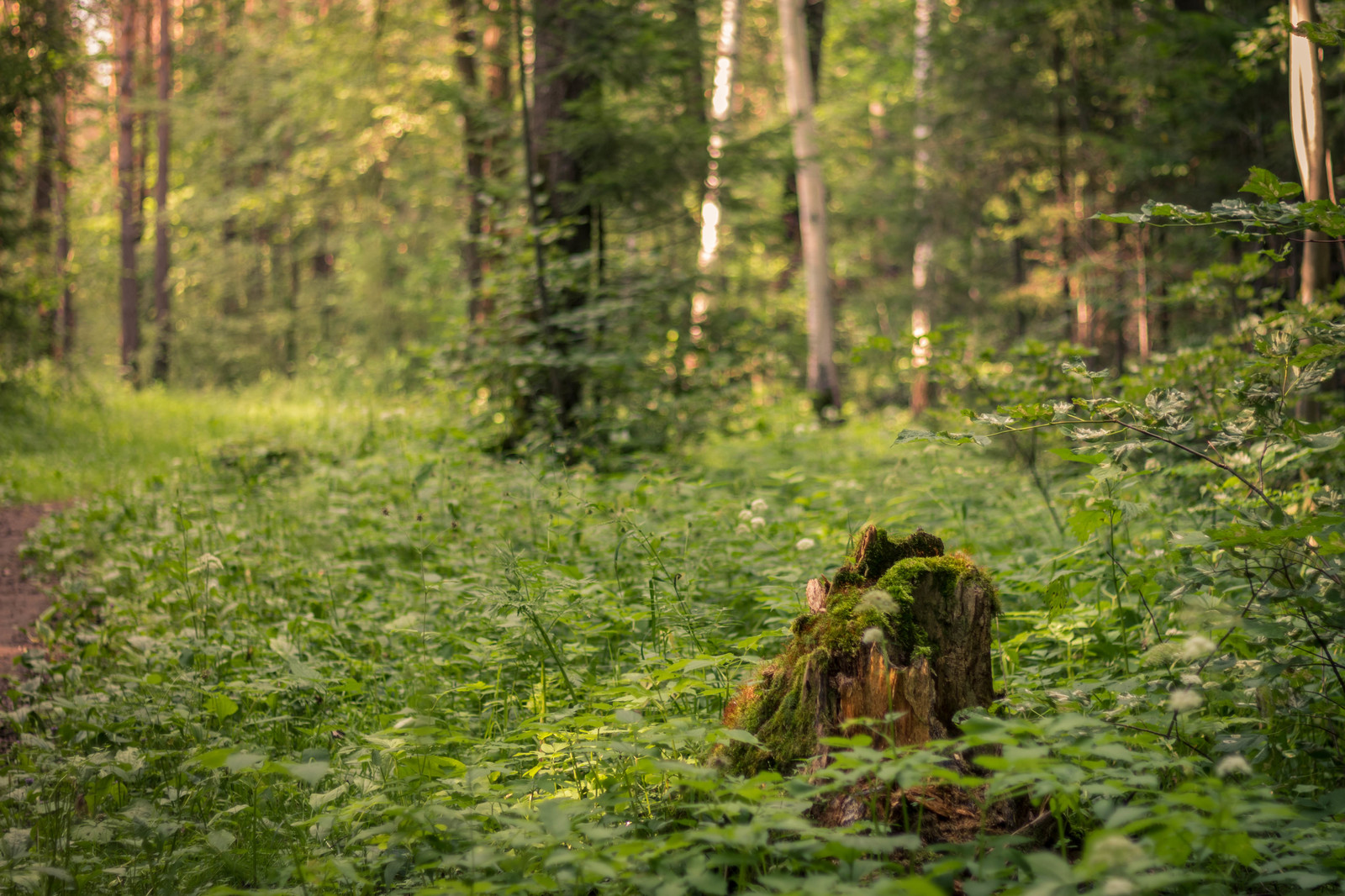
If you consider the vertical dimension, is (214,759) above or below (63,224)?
below

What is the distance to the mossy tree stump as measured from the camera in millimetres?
2463

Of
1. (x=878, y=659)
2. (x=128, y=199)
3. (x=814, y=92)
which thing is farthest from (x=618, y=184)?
(x=128, y=199)

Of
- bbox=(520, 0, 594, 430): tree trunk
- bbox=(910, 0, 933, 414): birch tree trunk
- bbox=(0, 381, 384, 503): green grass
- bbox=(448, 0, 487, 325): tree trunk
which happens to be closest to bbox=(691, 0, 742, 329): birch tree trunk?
bbox=(520, 0, 594, 430): tree trunk

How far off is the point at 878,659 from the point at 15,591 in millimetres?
5771

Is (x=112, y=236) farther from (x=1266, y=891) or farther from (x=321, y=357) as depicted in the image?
(x=1266, y=891)

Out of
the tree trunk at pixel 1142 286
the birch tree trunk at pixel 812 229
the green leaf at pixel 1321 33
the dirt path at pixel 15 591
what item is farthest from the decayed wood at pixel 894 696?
the birch tree trunk at pixel 812 229

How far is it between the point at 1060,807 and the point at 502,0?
8.31m

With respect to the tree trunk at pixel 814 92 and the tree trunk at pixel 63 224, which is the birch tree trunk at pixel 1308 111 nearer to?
the tree trunk at pixel 814 92

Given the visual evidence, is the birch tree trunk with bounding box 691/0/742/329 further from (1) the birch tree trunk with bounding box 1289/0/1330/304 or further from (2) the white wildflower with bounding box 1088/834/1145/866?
(2) the white wildflower with bounding box 1088/834/1145/866

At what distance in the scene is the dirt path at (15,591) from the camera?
4.64 meters

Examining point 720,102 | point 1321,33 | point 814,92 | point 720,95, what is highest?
point 814,92

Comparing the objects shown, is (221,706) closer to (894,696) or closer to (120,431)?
(894,696)

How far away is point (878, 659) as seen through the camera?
245 cm

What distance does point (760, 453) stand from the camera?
889cm
